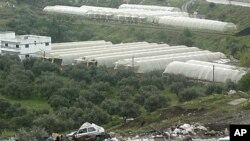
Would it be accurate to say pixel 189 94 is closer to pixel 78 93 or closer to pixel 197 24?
pixel 78 93

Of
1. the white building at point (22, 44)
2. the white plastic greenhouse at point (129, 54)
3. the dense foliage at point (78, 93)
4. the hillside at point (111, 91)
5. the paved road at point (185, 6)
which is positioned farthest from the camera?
the paved road at point (185, 6)

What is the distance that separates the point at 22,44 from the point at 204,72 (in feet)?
38.2

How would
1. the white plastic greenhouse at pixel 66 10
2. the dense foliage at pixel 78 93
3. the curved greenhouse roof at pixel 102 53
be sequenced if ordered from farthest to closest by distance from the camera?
1. the white plastic greenhouse at pixel 66 10
2. the curved greenhouse roof at pixel 102 53
3. the dense foliage at pixel 78 93

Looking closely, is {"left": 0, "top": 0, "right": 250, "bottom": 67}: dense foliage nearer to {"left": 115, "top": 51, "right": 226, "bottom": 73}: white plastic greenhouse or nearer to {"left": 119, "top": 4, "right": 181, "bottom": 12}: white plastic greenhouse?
{"left": 115, "top": 51, "right": 226, "bottom": 73}: white plastic greenhouse

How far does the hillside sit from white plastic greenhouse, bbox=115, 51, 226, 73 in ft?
4.72

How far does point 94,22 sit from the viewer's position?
48.3 m

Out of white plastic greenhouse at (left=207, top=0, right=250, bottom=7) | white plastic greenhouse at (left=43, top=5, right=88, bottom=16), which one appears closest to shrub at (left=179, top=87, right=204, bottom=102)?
white plastic greenhouse at (left=207, top=0, right=250, bottom=7)

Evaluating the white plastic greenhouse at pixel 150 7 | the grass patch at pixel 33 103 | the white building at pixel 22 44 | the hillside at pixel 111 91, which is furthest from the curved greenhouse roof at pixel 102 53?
the white plastic greenhouse at pixel 150 7

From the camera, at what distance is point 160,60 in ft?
105

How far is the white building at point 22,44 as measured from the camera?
33944mm

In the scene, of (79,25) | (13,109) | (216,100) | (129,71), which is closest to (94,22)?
(79,25)

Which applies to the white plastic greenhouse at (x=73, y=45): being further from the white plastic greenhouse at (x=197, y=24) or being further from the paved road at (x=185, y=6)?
the paved road at (x=185, y=6)

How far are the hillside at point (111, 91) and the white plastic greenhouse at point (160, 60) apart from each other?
144 cm

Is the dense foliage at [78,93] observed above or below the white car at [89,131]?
below
